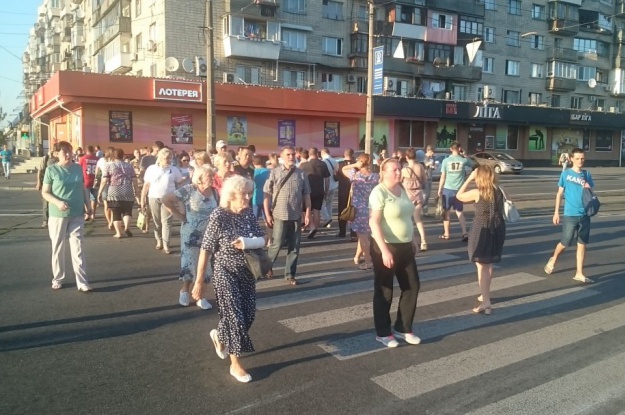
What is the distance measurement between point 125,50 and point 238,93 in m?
14.0

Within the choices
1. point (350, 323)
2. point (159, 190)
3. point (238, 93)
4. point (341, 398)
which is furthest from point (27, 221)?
point (238, 93)

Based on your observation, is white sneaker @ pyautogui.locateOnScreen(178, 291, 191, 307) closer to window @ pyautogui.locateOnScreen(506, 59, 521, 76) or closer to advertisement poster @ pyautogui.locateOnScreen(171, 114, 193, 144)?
advertisement poster @ pyautogui.locateOnScreen(171, 114, 193, 144)

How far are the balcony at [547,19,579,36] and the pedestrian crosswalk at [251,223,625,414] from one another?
4913 cm

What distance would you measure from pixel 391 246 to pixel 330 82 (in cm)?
3622

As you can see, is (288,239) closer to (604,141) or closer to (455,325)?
(455,325)

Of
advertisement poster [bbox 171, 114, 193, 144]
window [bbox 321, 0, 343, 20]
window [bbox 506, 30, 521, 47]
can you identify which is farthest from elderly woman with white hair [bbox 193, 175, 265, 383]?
window [bbox 506, 30, 521, 47]

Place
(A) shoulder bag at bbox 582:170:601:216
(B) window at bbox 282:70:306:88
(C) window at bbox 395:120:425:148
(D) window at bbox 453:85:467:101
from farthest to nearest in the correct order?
1. (D) window at bbox 453:85:467:101
2. (C) window at bbox 395:120:425:148
3. (B) window at bbox 282:70:306:88
4. (A) shoulder bag at bbox 582:170:601:216

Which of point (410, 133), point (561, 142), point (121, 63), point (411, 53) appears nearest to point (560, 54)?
point (561, 142)

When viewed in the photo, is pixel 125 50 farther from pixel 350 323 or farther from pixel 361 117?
pixel 350 323

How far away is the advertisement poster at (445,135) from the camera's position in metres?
40.8

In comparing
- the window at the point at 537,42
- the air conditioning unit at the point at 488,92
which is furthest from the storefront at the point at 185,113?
the window at the point at 537,42

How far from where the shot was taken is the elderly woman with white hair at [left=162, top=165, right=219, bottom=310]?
5992 mm

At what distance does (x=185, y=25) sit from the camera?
3394 cm

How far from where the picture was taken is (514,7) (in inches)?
1916
